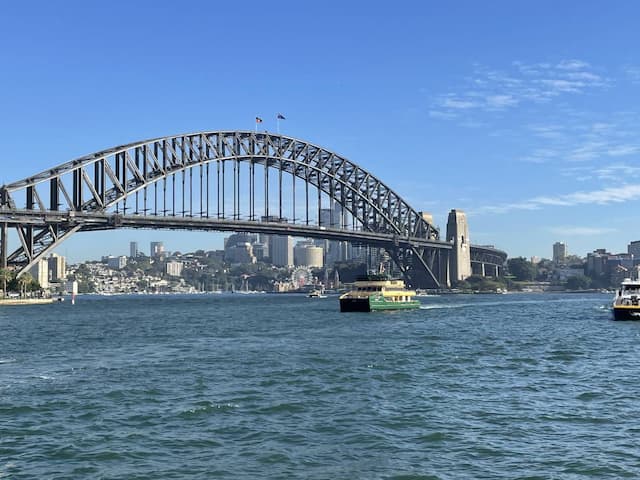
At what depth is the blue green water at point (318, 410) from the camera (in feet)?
53.8

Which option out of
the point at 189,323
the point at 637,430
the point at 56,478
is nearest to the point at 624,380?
the point at 637,430

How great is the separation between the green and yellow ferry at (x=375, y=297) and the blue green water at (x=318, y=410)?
36.1 m

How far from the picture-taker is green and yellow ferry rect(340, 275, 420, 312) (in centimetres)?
7788

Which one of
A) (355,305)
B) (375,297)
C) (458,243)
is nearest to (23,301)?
(355,305)

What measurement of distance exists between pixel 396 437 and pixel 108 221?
8705 cm

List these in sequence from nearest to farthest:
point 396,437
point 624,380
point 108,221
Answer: point 396,437 → point 624,380 → point 108,221

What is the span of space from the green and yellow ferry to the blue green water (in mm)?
36132

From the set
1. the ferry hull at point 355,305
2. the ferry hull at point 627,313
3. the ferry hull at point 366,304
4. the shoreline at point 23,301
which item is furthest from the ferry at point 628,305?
the shoreline at point 23,301

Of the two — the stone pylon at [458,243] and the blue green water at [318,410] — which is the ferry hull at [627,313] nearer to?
the blue green water at [318,410]

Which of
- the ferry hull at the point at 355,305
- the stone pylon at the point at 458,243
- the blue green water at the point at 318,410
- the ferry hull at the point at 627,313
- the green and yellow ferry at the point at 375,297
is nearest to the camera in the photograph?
the blue green water at the point at 318,410

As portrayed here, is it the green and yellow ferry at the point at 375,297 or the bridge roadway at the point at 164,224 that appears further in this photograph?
the bridge roadway at the point at 164,224

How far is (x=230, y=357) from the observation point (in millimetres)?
35094

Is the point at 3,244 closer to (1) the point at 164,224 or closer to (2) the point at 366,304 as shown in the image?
(1) the point at 164,224

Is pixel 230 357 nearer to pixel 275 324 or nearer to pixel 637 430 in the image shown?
pixel 637 430
